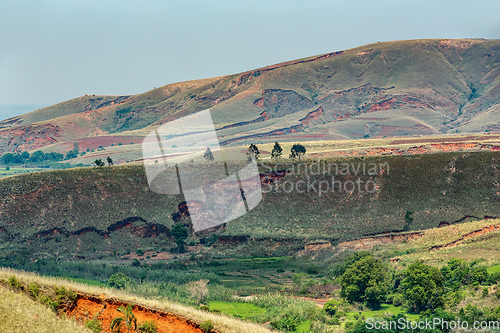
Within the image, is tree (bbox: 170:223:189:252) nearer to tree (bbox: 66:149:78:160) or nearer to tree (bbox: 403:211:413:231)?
tree (bbox: 403:211:413:231)

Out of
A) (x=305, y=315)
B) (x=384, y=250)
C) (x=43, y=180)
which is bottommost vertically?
(x=384, y=250)

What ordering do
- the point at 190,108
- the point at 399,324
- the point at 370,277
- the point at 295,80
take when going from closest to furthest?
the point at 399,324, the point at 370,277, the point at 190,108, the point at 295,80

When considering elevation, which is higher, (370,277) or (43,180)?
A: (43,180)

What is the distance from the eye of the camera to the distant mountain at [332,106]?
14588 centimetres

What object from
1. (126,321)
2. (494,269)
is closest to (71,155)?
(494,269)

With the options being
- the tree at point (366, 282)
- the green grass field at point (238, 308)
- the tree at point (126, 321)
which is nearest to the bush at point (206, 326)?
the tree at point (126, 321)

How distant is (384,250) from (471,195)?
1721cm

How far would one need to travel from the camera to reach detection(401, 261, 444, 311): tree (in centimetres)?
2608

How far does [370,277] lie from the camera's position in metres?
31.4

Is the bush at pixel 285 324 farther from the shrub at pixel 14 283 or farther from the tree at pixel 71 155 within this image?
the tree at pixel 71 155

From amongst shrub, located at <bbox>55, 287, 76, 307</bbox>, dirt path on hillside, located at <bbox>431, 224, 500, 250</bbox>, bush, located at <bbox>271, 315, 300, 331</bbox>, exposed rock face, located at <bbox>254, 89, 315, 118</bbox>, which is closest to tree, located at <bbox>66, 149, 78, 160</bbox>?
exposed rock face, located at <bbox>254, 89, 315, 118</bbox>

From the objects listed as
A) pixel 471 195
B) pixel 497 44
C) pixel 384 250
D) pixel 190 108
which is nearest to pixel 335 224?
pixel 384 250

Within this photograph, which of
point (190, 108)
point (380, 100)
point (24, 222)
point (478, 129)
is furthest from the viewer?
point (190, 108)

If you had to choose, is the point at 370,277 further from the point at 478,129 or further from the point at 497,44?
the point at 497,44
